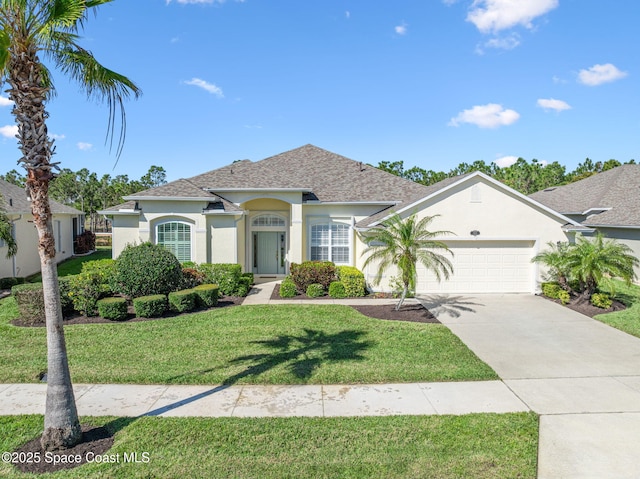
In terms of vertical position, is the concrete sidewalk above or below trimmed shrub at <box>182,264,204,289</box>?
below

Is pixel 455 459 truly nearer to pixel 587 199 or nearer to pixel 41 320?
pixel 41 320

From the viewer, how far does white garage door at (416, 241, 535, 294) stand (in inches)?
630

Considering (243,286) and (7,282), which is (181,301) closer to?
(243,286)

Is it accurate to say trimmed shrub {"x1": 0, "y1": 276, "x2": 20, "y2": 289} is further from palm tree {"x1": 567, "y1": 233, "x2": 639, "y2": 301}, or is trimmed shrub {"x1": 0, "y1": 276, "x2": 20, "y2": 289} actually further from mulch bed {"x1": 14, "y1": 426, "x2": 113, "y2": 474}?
palm tree {"x1": 567, "y1": 233, "x2": 639, "y2": 301}

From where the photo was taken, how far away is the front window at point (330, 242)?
60.9 ft

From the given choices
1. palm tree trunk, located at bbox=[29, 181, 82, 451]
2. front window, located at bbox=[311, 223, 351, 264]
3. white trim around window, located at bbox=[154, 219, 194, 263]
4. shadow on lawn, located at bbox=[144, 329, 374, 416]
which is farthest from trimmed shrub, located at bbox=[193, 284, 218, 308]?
palm tree trunk, located at bbox=[29, 181, 82, 451]

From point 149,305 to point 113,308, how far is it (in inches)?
38.2

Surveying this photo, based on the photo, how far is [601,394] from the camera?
736cm

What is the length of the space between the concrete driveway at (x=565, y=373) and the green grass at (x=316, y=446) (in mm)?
454

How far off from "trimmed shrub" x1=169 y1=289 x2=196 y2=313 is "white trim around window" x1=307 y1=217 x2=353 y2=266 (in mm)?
6746

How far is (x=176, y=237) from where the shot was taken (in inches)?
670

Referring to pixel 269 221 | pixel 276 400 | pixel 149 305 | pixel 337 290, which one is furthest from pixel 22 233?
pixel 276 400

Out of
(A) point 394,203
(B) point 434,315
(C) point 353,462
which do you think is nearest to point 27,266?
(A) point 394,203

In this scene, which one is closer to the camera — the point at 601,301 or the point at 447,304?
the point at 601,301
